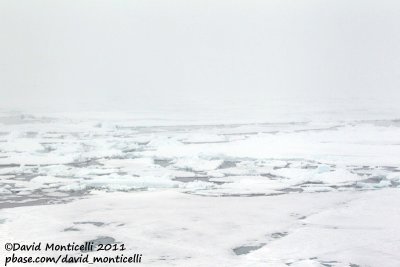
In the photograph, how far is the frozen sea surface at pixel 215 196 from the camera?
5.41m

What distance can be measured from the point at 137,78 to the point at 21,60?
18585 millimetres

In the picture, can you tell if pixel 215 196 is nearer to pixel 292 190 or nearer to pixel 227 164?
pixel 292 190

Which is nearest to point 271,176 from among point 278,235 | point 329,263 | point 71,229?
point 278,235

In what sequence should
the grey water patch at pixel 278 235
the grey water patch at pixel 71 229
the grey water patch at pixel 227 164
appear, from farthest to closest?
the grey water patch at pixel 227 164 < the grey water patch at pixel 71 229 < the grey water patch at pixel 278 235

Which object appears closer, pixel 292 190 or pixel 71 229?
pixel 71 229

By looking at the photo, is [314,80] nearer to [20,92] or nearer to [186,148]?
[20,92]

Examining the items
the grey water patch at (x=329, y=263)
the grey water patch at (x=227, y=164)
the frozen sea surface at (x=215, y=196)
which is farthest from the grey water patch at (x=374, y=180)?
the grey water patch at (x=329, y=263)

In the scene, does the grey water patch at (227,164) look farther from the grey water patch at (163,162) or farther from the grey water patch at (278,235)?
the grey water patch at (278,235)

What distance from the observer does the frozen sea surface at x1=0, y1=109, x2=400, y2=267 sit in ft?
17.8

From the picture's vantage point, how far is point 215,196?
8031mm

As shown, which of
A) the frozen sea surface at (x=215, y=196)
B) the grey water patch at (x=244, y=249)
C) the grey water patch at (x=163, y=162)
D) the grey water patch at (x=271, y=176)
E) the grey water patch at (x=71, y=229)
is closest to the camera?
the grey water patch at (x=244, y=249)

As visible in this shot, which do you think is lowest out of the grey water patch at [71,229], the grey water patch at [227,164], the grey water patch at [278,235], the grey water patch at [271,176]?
the grey water patch at [71,229]

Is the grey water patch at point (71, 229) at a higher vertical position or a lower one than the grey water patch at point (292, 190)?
lower

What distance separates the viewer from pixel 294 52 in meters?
96.6
